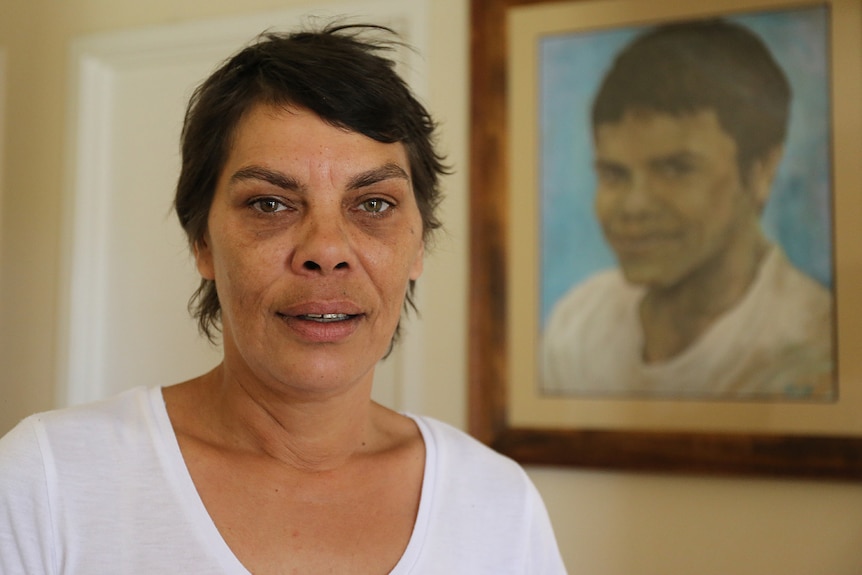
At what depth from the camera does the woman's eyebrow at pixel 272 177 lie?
88 centimetres

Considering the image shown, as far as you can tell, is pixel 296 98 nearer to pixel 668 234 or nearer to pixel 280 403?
pixel 280 403

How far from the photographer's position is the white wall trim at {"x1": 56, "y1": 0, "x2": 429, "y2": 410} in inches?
74.5

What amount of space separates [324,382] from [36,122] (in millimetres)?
834

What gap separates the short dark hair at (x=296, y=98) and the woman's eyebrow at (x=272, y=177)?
60 millimetres

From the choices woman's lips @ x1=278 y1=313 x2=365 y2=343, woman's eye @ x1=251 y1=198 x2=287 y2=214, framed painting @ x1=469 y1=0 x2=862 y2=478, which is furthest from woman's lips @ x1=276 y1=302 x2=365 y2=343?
framed painting @ x1=469 y1=0 x2=862 y2=478

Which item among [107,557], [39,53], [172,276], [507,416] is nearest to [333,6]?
[172,276]

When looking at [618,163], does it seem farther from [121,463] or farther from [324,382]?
[121,463]

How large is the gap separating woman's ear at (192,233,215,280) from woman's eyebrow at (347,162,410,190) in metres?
0.19

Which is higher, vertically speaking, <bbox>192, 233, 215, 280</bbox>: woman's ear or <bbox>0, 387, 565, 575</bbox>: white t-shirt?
<bbox>192, 233, 215, 280</bbox>: woman's ear

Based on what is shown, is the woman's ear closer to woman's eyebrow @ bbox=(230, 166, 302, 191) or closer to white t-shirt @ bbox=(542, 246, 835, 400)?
woman's eyebrow @ bbox=(230, 166, 302, 191)

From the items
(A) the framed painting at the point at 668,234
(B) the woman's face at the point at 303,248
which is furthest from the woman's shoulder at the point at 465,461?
(A) the framed painting at the point at 668,234

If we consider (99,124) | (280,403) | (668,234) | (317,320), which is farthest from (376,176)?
(99,124)

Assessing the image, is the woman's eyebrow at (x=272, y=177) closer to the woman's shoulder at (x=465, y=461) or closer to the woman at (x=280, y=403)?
the woman at (x=280, y=403)

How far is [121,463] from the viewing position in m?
0.88
